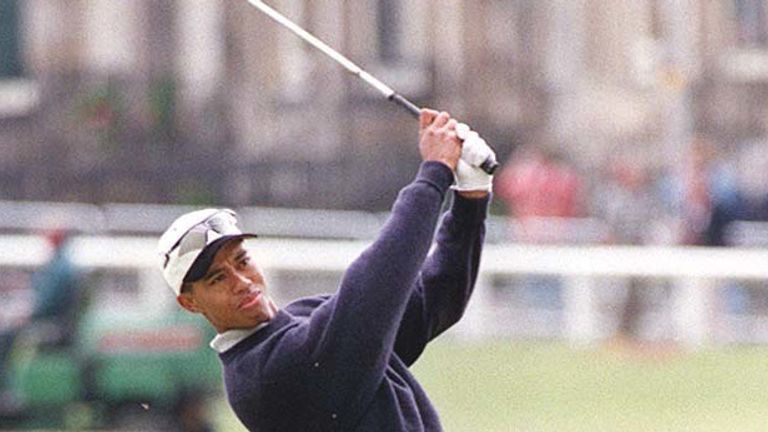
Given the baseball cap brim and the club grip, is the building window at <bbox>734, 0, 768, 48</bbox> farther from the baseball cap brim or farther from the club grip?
the baseball cap brim

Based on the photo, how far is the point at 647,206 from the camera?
2680 cm

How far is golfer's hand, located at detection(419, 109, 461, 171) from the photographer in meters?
6.93

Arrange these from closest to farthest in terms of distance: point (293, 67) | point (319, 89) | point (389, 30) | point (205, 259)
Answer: point (205, 259), point (319, 89), point (293, 67), point (389, 30)

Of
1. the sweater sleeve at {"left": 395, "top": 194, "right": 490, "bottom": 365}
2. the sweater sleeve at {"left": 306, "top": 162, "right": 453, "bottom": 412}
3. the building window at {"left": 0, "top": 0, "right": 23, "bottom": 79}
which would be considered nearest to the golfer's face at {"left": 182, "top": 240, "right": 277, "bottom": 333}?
the sweater sleeve at {"left": 306, "top": 162, "right": 453, "bottom": 412}

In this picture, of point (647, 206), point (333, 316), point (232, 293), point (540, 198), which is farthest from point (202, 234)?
point (647, 206)

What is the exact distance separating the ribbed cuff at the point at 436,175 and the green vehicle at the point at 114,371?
8973 mm

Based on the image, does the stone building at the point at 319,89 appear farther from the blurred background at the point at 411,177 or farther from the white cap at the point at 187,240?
the white cap at the point at 187,240

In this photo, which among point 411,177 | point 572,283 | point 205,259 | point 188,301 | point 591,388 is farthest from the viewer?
point 411,177

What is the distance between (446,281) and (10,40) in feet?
103

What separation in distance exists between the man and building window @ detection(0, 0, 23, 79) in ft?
102

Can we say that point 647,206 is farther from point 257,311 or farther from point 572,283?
point 257,311

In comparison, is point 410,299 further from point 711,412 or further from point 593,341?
point 593,341

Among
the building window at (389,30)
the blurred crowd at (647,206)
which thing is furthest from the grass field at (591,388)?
the building window at (389,30)

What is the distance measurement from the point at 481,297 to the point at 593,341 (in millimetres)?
925
